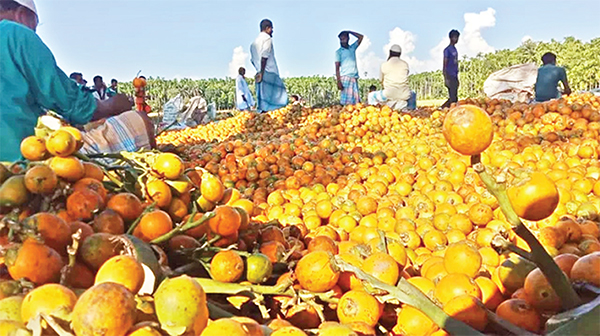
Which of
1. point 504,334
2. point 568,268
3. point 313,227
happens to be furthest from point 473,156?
point 313,227

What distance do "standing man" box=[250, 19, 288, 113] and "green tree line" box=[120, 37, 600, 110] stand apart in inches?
646

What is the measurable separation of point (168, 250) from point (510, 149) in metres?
3.83

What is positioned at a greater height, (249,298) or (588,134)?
(588,134)

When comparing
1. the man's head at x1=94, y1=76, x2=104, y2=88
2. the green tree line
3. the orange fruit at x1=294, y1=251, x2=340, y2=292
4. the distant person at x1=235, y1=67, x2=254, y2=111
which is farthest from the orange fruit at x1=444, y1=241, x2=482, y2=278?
the green tree line

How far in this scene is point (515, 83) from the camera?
13.7 meters

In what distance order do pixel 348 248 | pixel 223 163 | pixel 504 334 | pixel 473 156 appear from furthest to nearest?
1. pixel 223 163
2. pixel 348 248
3. pixel 504 334
4. pixel 473 156

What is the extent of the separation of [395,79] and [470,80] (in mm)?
30062

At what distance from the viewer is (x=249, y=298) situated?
1573 mm

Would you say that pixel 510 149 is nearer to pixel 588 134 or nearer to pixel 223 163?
pixel 588 134

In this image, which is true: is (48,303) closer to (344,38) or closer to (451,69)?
(344,38)

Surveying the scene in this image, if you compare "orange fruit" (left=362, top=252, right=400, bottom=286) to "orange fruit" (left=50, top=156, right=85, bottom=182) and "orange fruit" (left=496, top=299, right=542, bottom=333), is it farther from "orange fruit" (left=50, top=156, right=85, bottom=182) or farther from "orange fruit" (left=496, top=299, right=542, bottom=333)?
"orange fruit" (left=50, top=156, right=85, bottom=182)

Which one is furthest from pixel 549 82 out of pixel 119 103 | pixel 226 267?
pixel 226 267

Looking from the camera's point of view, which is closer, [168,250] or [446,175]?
[168,250]

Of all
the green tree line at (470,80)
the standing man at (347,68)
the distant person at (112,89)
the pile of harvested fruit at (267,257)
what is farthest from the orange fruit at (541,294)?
the green tree line at (470,80)
